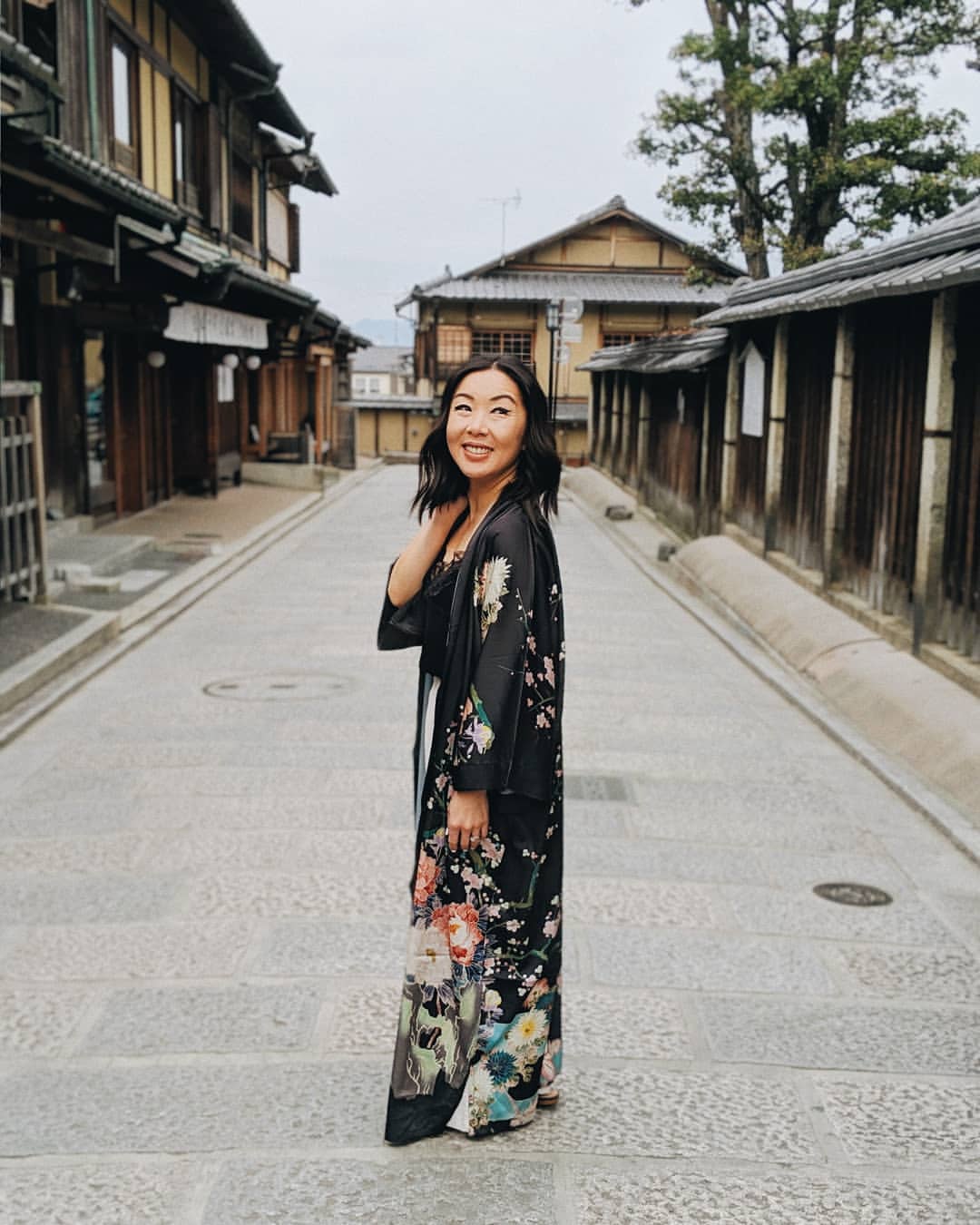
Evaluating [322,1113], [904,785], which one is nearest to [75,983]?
[322,1113]

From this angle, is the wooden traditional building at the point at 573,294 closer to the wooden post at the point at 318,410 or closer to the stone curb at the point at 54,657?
the wooden post at the point at 318,410

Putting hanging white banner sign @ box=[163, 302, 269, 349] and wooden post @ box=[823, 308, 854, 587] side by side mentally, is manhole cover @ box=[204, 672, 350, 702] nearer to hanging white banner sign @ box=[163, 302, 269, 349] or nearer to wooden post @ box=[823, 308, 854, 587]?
wooden post @ box=[823, 308, 854, 587]

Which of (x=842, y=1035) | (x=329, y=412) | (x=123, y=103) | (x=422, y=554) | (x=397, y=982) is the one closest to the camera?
(x=422, y=554)

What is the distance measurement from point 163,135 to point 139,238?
8242 mm

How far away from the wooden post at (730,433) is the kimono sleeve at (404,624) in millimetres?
13895

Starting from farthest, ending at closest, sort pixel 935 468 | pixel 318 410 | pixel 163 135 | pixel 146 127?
pixel 318 410
pixel 163 135
pixel 146 127
pixel 935 468

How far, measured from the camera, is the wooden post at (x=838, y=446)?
1212 centimetres

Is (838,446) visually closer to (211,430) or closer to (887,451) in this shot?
(887,451)

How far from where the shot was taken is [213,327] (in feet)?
65.3

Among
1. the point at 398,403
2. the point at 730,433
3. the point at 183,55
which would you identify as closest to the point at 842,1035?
the point at 730,433

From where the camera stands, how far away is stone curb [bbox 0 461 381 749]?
9.30m

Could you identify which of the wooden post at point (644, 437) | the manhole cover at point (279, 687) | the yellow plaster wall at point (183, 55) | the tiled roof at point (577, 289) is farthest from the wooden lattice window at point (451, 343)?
the manhole cover at point (279, 687)

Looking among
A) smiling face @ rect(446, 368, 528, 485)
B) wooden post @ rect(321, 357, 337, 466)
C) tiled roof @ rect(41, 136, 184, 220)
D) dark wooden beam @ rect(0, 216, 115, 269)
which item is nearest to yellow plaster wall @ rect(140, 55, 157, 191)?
tiled roof @ rect(41, 136, 184, 220)

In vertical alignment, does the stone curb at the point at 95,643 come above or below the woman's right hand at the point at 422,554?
below
